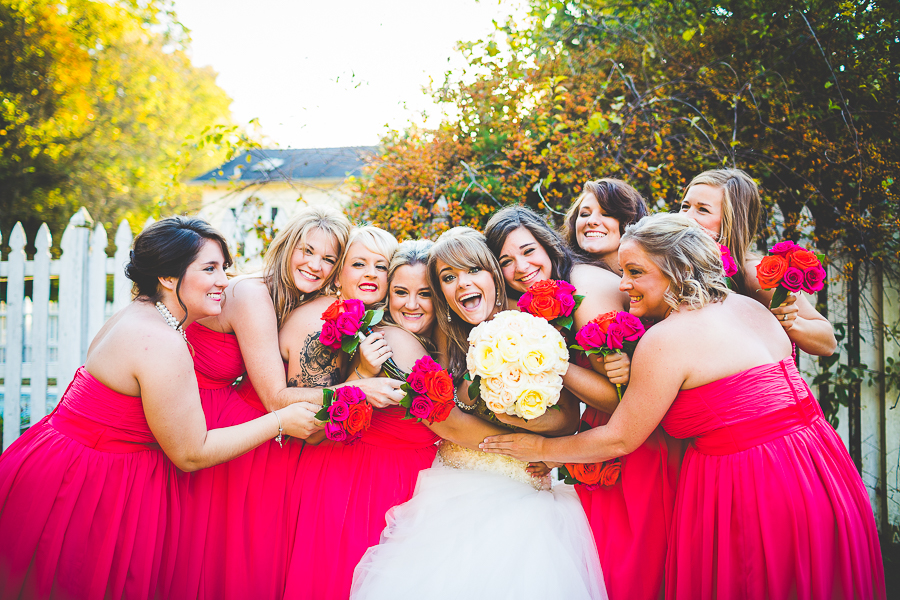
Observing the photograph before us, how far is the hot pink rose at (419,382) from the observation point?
7.93 feet

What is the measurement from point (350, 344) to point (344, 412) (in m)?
0.37

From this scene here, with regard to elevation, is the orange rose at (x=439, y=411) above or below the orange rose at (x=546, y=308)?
below

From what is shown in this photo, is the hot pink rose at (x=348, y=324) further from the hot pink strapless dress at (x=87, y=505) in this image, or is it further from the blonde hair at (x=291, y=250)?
the hot pink strapless dress at (x=87, y=505)

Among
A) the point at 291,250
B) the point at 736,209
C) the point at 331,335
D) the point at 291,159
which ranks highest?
the point at 291,159

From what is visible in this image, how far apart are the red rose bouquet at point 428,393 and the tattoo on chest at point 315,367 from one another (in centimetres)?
77

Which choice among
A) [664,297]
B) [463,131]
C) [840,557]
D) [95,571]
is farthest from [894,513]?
[95,571]

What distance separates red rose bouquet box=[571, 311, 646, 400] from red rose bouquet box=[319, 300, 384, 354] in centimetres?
113

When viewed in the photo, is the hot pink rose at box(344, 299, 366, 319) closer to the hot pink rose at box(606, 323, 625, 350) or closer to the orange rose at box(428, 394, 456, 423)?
the orange rose at box(428, 394, 456, 423)

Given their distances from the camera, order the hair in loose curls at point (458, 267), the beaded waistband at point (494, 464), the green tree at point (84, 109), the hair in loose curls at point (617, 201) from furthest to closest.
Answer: the green tree at point (84, 109) < the hair in loose curls at point (617, 201) < the hair in loose curls at point (458, 267) < the beaded waistband at point (494, 464)

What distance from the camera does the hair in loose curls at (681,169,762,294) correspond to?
3305 millimetres

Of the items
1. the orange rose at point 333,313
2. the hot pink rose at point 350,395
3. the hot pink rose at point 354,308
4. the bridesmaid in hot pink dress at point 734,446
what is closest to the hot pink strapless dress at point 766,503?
the bridesmaid in hot pink dress at point 734,446

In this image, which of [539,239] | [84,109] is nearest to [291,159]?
[539,239]

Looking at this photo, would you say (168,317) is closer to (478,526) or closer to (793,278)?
(478,526)

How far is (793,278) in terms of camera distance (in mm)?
2400
